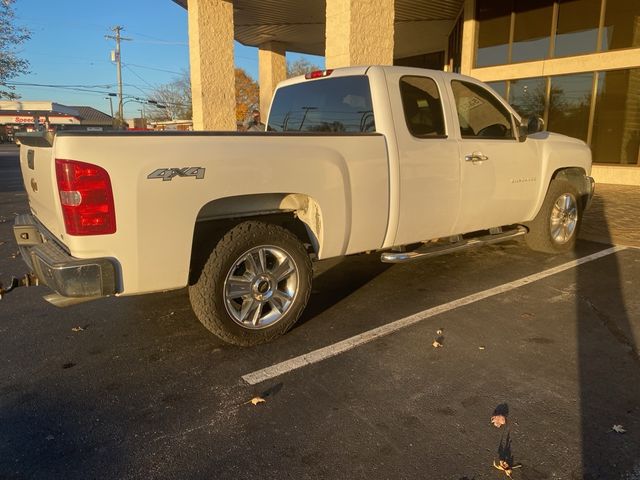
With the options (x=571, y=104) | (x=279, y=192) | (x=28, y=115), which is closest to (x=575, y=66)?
(x=571, y=104)

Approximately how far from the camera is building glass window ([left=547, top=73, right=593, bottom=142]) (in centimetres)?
1319

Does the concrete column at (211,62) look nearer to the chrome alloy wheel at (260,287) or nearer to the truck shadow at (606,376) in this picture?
the chrome alloy wheel at (260,287)

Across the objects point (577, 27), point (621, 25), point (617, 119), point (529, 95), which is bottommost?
point (617, 119)

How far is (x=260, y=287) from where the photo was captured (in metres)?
3.65

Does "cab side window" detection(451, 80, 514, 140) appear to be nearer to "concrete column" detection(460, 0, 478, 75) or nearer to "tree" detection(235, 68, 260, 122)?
"concrete column" detection(460, 0, 478, 75)

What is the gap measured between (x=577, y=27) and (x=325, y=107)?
11771mm

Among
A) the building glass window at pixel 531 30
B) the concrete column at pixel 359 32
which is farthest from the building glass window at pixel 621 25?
the concrete column at pixel 359 32

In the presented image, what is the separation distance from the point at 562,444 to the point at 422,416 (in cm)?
70

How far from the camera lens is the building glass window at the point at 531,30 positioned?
13.8 metres

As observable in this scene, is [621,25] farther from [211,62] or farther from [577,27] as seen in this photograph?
[211,62]

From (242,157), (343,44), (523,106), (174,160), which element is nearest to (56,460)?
(174,160)

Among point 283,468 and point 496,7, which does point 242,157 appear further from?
point 496,7

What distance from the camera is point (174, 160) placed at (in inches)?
117

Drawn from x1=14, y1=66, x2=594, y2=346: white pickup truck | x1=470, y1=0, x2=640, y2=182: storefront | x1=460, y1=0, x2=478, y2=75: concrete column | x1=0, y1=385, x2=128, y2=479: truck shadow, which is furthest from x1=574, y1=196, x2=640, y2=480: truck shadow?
x1=460, y1=0, x2=478, y2=75: concrete column
